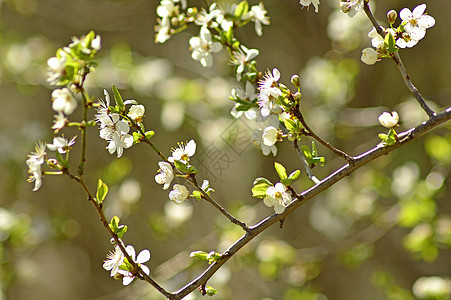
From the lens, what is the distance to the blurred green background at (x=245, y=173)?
179cm

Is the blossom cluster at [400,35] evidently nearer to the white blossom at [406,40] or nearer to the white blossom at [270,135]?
the white blossom at [406,40]

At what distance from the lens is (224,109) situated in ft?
6.57

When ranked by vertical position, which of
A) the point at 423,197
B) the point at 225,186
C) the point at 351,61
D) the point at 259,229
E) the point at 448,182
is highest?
the point at 259,229

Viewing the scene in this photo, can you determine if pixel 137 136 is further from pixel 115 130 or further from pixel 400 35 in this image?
pixel 400 35

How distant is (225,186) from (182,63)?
2.25ft

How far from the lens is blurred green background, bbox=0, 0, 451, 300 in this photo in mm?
1794

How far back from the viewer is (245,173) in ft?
9.46

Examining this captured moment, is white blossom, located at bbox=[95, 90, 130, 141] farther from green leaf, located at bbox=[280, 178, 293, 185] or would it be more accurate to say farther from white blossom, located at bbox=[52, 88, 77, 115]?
green leaf, located at bbox=[280, 178, 293, 185]

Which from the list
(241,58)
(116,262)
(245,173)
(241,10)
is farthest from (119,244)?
(245,173)

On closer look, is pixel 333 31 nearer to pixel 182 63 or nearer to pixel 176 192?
pixel 182 63

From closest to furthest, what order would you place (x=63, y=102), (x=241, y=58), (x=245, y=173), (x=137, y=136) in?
(x=63, y=102) → (x=137, y=136) → (x=241, y=58) → (x=245, y=173)

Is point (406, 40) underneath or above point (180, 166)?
above

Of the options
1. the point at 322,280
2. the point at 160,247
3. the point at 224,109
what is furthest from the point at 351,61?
the point at 160,247

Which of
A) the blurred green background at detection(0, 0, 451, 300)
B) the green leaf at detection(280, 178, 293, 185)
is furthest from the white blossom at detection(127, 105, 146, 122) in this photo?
the blurred green background at detection(0, 0, 451, 300)
